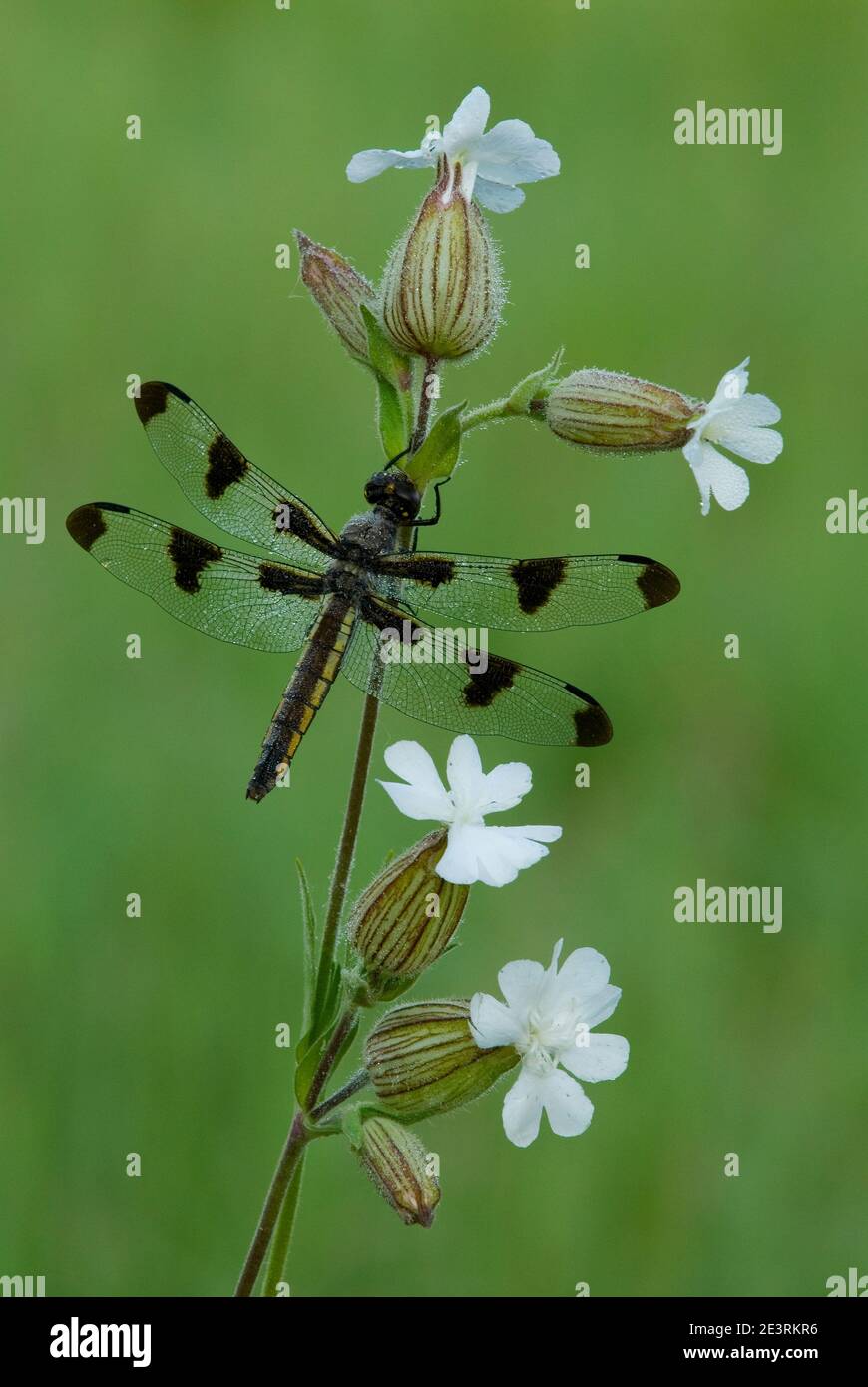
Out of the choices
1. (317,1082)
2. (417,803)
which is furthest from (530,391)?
(317,1082)

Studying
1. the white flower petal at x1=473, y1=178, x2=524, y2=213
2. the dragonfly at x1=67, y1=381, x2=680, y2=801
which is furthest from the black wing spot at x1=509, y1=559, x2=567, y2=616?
the white flower petal at x1=473, y1=178, x2=524, y2=213

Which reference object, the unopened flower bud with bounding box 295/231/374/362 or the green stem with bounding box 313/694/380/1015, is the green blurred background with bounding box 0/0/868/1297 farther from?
the green stem with bounding box 313/694/380/1015

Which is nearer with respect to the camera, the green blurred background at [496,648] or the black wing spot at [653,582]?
the black wing spot at [653,582]

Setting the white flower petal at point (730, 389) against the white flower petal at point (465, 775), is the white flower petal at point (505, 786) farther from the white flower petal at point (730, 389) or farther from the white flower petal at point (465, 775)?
the white flower petal at point (730, 389)

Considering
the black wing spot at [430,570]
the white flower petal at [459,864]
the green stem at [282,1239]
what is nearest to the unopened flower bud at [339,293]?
the black wing spot at [430,570]

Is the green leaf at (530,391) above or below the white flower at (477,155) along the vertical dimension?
below
